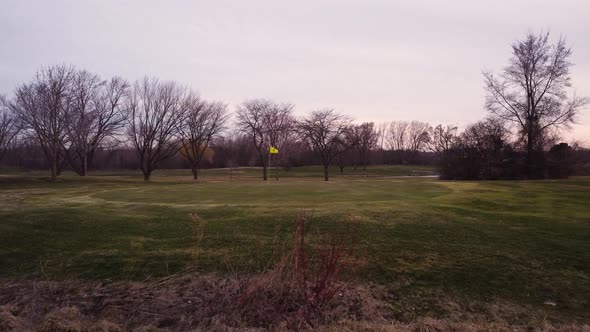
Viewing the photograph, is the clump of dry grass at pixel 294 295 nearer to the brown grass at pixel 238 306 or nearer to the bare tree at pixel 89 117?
the brown grass at pixel 238 306

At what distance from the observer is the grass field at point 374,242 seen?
6473 mm

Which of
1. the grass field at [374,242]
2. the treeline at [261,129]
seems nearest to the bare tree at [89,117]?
the treeline at [261,129]

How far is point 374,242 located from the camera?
28.1 ft

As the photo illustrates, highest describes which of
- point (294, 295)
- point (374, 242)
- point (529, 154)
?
point (529, 154)

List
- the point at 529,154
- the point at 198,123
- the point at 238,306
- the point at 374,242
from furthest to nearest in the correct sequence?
the point at 198,123, the point at 529,154, the point at 374,242, the point at 238,306

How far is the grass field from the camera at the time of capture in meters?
6.47

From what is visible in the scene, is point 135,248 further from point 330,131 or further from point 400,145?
point 400,145

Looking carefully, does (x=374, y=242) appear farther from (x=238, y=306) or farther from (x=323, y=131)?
(x=323, y=131)

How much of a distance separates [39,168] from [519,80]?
8182 centimetres

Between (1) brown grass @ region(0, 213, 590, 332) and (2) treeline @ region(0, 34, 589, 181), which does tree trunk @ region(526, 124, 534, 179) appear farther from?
(1) brown grass @ region(0, 213, 590, 332)

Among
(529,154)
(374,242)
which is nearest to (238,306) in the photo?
(374,242)

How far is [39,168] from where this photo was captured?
7612 centimetres

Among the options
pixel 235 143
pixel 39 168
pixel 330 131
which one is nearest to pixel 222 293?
pixel 330 131

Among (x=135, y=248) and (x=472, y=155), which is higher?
(x=472, y=155)
